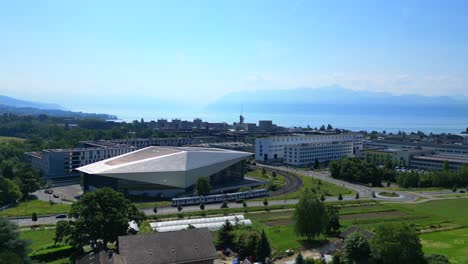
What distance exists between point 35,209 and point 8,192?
157 inches

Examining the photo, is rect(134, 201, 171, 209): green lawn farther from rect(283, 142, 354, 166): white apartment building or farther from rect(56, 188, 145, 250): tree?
rect(283, 142, 354, 166): white apartment building

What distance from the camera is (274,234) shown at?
3134 cm

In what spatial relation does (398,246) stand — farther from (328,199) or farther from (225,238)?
(328,199)

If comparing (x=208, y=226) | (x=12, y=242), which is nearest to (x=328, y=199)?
(x=208, y=226)

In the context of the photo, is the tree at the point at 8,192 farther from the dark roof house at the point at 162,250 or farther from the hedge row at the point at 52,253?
the dark roof house at the point at 162,250

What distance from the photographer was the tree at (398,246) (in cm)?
2259

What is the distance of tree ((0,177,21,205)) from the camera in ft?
134

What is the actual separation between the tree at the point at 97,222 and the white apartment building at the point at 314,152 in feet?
166

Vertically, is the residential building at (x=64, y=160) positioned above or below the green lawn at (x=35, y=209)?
above

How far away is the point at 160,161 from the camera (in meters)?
46.9

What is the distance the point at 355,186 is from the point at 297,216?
27555 mm

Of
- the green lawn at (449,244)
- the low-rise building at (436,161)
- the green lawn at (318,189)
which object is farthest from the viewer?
the low-rise building at (436,161)

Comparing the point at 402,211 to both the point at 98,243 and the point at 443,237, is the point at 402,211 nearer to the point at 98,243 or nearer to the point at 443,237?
the point at 443,237

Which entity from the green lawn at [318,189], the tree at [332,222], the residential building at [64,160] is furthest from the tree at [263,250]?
the residential building at [64,160]
